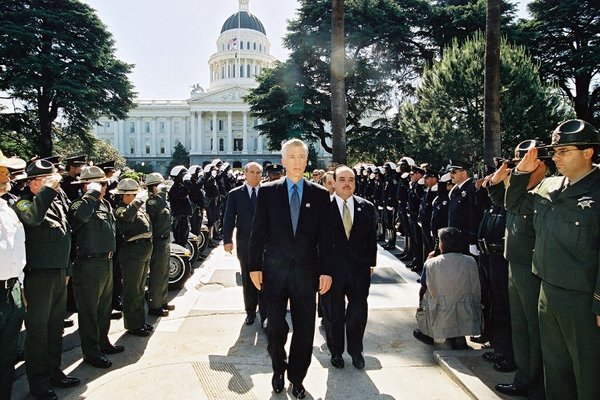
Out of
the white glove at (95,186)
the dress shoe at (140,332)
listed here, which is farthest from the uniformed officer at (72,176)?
the dress shoe at (140,332)

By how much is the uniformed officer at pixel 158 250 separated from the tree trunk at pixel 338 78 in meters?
8.11

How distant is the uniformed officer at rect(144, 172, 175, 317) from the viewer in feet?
20.6

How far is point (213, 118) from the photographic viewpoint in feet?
304

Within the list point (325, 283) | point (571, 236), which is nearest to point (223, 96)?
point (325, 283)

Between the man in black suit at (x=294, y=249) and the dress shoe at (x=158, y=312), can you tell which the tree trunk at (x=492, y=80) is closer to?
the man in black suit at (x=294, y=249)

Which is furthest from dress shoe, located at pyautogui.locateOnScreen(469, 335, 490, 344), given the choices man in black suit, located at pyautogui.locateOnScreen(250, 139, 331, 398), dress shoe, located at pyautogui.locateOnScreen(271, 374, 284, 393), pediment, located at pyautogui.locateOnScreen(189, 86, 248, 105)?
pediment, located at pyautogui.locateOnScreen(189, 86, 248, 105)

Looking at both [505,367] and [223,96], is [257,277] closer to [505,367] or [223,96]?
[505,367]

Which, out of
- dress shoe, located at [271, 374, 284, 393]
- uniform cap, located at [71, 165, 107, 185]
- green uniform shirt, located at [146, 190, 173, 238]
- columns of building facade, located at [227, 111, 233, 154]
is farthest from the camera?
columns of building facade, located at [227, 111, 233, 154]

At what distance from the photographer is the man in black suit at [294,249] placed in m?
3.84

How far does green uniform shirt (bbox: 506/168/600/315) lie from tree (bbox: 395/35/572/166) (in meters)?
14.1

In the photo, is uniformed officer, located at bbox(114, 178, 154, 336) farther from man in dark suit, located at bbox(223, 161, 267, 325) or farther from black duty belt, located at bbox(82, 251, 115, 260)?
man in dark suit, located at bbox(223, 161, 267, 325)

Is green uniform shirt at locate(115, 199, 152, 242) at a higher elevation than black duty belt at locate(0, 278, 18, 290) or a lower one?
higher

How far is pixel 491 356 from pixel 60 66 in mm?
30545

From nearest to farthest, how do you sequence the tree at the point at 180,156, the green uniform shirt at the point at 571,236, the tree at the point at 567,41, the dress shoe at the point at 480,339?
1. the green uniform shirt at the point at 571,236
2. the dress shoe at the point at 480,339
3. the tree at the point at 567,41
4. the tree at the point at 180,156
